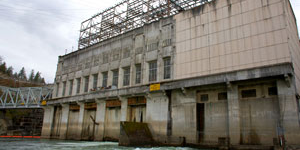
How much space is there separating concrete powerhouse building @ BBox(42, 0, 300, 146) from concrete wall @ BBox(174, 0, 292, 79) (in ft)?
0.32

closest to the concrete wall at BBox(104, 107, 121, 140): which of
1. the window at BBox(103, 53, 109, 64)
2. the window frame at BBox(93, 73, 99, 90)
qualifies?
the window frame at BBox(93, 73, 99, 90)

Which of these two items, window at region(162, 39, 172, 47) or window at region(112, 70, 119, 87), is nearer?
window at region(162, 39, 172, 47)

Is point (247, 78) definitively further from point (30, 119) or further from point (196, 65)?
point (30, 119)

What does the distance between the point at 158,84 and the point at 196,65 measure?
5.42 meters

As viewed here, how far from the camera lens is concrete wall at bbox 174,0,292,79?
72.1ft

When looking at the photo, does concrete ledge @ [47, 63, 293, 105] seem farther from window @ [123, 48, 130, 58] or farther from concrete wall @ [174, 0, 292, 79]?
window @ [123, 48, 130, 58]

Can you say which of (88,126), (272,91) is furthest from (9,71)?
(272,91)

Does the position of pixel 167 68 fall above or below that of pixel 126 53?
below

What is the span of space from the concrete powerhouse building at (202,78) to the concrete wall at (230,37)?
96 millimetres

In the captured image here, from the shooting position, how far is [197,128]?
25.3 metres

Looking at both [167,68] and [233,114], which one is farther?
[167,68]

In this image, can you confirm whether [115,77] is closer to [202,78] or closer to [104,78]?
[104,78]

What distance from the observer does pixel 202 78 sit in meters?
25.3

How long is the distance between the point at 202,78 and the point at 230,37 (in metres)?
5.24
